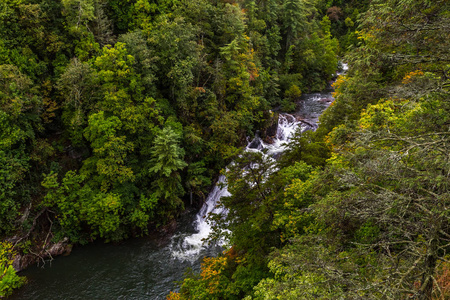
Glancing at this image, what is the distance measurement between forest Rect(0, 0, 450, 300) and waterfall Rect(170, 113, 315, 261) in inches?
34.8

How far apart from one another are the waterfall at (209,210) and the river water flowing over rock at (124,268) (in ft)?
0.20

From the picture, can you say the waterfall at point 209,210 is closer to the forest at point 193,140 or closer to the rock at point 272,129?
the rock at point 272,129

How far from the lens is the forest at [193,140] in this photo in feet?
17.2

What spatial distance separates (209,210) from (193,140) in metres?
5.07

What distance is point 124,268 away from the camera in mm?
15281

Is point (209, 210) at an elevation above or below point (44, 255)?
below

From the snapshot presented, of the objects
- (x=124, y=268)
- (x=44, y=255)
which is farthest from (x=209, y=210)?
(x=44, y=255)

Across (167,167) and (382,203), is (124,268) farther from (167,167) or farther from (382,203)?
(382,203)

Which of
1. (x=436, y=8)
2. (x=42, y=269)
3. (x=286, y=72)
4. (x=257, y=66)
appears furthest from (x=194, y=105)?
(x=286, y=72)

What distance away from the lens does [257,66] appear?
2708cm

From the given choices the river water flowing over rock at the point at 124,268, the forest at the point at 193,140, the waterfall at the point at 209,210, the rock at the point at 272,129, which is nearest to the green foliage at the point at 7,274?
the forest at the point at 193,140

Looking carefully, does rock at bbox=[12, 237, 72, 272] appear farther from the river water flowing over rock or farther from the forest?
the river water flowing over rock

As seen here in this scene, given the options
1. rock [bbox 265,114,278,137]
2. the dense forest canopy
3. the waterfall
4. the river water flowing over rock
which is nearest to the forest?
the dense forest canopy

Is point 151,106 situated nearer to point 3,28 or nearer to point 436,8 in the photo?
point 3,28
